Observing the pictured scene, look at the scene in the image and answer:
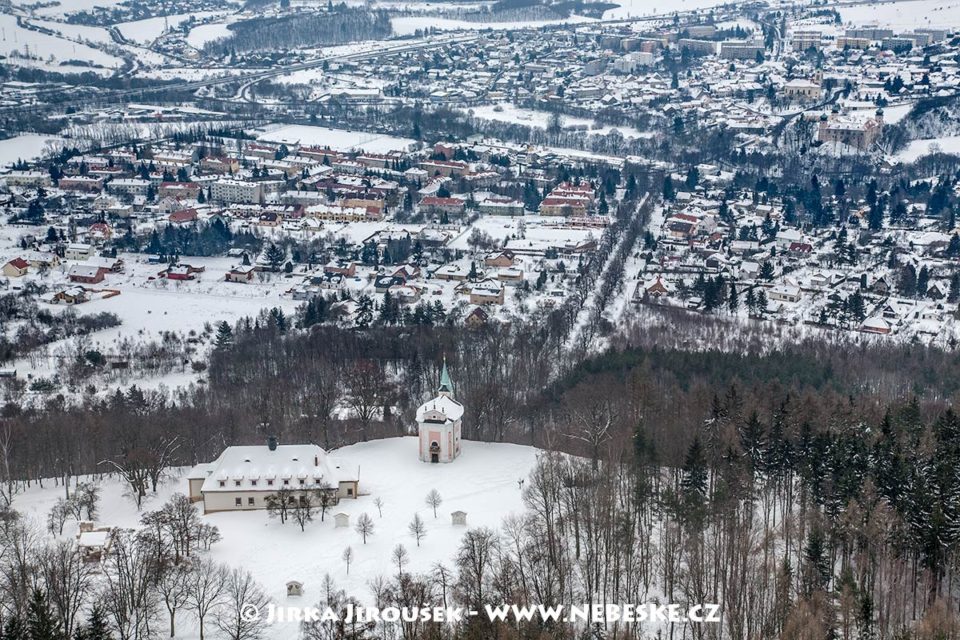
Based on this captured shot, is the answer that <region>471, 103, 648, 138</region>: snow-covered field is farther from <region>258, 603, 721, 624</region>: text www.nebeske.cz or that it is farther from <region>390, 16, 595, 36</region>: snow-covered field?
<region>258, 603, 721, 624</region>: text www.nebeske.cz

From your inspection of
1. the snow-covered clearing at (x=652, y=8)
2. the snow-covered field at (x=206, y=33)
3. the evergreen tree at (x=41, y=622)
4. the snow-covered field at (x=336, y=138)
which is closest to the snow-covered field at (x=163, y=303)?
the evergreen tree at (x=41, y=622)

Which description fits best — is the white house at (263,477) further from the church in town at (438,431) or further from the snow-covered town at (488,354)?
the church in town at (438,431)

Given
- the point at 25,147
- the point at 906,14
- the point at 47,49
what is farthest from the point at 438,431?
the point at 906,14

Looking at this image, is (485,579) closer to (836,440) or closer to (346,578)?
(346,578)

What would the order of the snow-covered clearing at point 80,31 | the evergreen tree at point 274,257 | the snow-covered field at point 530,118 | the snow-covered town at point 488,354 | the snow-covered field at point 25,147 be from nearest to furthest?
the snow-covered town at point 488,354, the evergreen tree at point 274,257, the snow-covered field at point 25,147, the snow-covered field at point 530,118, the snow-covered clearing at point 80,31

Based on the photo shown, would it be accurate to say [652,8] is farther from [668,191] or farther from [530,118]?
[668,191]

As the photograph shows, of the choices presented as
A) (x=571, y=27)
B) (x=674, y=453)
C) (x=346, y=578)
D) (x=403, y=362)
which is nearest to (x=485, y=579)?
(x=346, y=578)
